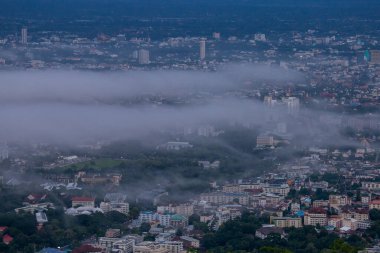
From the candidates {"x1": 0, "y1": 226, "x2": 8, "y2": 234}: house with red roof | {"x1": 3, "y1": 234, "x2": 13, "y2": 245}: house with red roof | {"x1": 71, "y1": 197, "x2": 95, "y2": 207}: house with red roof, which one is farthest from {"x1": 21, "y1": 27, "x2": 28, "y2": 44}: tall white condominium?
{"x1": 3, "y1": 234, "x2": 13, "y2": 245}: house with red roof

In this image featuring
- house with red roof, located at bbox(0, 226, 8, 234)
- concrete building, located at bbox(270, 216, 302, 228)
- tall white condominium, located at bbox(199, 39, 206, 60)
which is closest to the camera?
house with red roof, located at bbox(0, 226, 8, 234)

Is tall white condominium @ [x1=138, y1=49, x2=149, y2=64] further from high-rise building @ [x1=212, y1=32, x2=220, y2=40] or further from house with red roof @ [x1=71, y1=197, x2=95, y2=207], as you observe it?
house with red roof @ [x1=71, y1=197, x2=95, y2=207]

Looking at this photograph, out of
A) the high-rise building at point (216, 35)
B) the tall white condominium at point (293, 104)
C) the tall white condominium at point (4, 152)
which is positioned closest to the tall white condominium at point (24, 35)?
the high-rise building at point (216, 35)

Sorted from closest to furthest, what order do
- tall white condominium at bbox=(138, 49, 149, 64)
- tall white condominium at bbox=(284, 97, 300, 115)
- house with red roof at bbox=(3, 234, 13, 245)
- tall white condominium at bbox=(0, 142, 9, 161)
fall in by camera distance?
house with red roof at bbox=(3, 234, 13, 245), tall white condominium at bbox=(0, 142, 9, 161), tall white condominium at bbox=(284, 97, 300, 115), tall white condominium at bbox=(138, 49, 149, 64)

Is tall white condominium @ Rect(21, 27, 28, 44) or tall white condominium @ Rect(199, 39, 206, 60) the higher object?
tall white condominium @ Rect(21, 27, 28, 44)

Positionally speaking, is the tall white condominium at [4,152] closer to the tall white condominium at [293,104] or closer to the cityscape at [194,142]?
the cityscape at [194,142]

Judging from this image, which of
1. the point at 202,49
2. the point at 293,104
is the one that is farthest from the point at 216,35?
the point at 293,104

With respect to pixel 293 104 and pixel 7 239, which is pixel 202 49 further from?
pixel 7 239
